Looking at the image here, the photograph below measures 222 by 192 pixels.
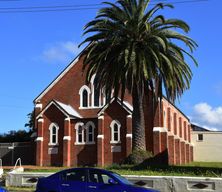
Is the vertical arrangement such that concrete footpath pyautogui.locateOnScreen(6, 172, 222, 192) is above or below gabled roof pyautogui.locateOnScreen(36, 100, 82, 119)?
below

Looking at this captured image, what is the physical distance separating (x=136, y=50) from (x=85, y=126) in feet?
50.8

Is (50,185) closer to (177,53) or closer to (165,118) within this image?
(177,53)

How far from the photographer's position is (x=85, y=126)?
48.7m

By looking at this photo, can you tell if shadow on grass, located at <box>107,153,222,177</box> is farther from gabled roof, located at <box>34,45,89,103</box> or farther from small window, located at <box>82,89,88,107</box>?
gabled roof, located at <box>34,45,89,103</box>

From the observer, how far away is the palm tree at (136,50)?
34906 millimetres

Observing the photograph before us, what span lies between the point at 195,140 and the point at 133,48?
44544mm

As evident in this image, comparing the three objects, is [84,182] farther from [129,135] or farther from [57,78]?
[57,78]

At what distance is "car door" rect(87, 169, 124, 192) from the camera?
16.8 meters

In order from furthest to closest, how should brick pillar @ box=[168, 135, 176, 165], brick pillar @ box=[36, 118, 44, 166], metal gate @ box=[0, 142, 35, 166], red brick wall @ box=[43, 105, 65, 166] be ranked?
metal gate @ box=[0, 142, 35, 166], brick pillar @ box=[36, 118, 44, 166], red brick wall @ box=[43, 105, 65, 166], brick pillar @ box=[168, 135, 176, 165]

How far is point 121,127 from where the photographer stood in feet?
153

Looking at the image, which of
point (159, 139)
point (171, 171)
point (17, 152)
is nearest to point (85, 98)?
point (17, 152)

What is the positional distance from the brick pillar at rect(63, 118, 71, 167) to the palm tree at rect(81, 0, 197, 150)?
1227 cm

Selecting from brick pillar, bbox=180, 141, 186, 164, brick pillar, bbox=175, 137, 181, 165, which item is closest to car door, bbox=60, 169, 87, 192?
brick pillar, bbox=175, 137, 181, 165

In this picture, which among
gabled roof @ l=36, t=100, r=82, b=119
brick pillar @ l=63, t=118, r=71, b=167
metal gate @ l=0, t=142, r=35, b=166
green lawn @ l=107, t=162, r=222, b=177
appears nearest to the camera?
green lawn @ l=107, t=162, r=222, b=177
